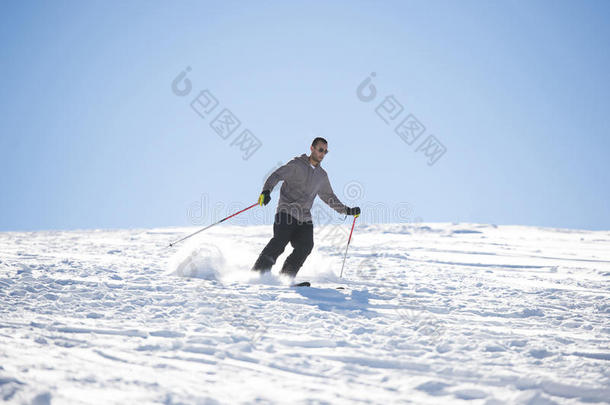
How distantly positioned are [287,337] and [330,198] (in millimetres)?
2847

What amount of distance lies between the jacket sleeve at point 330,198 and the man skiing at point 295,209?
24 centimetres

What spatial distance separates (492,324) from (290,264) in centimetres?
227

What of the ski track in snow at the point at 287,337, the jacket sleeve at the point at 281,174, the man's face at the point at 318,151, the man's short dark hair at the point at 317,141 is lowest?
the ski track in snow at the point at 287,337

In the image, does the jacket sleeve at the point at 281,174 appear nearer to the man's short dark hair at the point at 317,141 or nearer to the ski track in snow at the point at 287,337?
the man's short dark hair at the point at 317,141

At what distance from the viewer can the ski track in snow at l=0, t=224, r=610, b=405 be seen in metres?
1.85

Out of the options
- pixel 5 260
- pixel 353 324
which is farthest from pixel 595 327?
pixel 5 260

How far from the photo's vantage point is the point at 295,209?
15.4ft

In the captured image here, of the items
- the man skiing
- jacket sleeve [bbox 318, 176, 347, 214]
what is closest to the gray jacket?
the man skiing

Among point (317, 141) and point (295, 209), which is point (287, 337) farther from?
point (317, 141)

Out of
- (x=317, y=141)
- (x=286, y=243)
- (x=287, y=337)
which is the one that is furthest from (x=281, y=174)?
(x=287, y=337)

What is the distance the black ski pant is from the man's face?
76 cm

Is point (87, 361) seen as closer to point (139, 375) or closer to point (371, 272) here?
point (139, 375)

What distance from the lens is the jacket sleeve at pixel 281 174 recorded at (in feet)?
15.1

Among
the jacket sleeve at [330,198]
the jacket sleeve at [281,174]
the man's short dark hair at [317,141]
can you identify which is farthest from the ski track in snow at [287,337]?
the man's short dark hair at [317,141]
